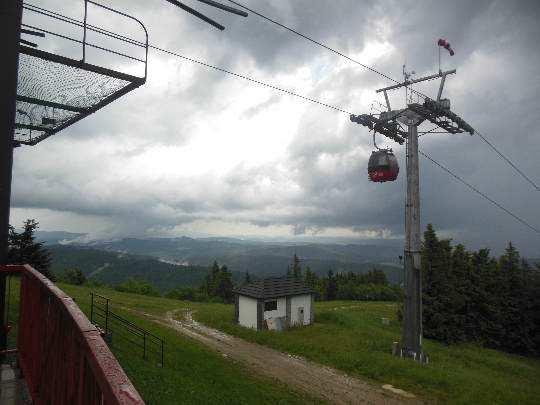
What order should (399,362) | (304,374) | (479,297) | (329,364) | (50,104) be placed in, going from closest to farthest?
(50,104)
(304,374)
(399,362)
(329,364)
(479,297)

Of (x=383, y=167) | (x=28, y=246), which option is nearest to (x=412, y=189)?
(x=383, y=167)

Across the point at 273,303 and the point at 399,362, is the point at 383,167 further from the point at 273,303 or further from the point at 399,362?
the point at 273,303

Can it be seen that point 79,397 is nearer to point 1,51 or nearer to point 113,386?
point 113,386

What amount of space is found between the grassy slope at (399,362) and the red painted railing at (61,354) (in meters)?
17.8

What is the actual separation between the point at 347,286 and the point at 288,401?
9395 centimetres

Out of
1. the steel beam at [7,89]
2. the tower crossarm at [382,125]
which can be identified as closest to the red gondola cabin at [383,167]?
the tower crossarm at [382,125]

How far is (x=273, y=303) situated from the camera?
1253 inches

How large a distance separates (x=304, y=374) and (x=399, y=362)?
569cm

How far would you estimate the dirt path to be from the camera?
1642cm

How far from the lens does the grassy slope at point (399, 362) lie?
18008mm

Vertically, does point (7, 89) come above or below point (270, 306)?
above

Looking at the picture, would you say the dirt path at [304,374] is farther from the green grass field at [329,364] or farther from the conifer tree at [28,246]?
the conifer tree at [28,246]

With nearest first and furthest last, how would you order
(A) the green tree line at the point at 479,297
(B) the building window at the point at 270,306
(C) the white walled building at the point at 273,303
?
(C) the white walled building at the point at 273,303, (B) the building window at the point at 270,306, (A) the green tree line at the point at 479,297

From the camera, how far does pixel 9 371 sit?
214 inches
